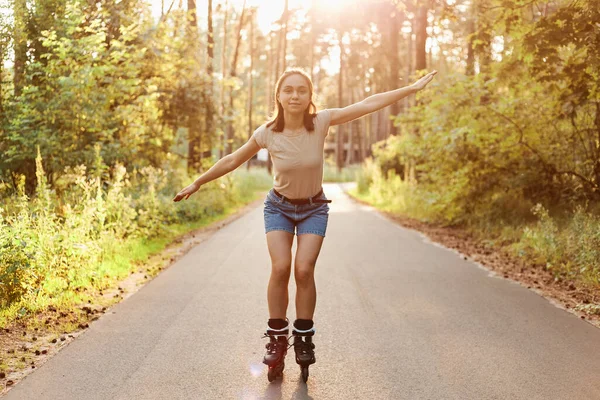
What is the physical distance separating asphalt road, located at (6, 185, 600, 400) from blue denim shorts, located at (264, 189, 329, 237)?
1.07 meters

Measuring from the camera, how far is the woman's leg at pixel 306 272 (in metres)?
4.79

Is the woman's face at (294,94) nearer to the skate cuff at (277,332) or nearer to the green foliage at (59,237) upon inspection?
the skate cuff at (277,332)

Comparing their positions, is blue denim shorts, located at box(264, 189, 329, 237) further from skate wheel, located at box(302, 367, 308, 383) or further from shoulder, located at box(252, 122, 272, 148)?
skate wheel, located at box(302, 367, 308, 383)

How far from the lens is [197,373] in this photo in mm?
4891

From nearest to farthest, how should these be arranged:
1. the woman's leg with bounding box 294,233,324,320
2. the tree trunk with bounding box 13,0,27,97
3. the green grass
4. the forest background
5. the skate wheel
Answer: the skate wheel → the woman's leg with bounding box 294,233,324,320 → the green grass → the forest background → the tree trunk with bounding box 13,0,27,97

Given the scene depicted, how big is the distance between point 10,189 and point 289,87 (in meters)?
7.80

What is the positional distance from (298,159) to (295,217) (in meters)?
0.43

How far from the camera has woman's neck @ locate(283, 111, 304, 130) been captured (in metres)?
4.87

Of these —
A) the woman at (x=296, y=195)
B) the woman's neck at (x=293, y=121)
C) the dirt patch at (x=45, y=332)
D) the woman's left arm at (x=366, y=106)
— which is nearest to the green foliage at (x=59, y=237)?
the dirt patch at (x=45, y=332)

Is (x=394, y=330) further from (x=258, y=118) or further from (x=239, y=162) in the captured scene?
(x=258, y=118)

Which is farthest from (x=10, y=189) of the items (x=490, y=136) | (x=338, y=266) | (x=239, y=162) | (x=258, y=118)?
(x=258, y=118)

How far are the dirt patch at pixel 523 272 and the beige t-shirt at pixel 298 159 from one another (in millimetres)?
3592

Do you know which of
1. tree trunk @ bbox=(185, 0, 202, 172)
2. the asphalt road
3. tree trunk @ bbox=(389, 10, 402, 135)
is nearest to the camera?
the asphalt road

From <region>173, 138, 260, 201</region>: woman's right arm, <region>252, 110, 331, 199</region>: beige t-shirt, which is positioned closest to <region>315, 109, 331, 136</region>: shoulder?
<region>252, 110, 331, 199</region>: beige t-shirt
